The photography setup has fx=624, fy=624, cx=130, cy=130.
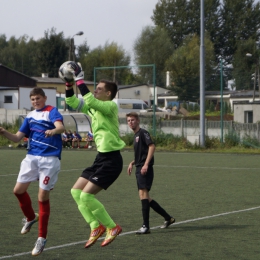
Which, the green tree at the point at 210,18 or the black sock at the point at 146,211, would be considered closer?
the black sock at the point at 146,211

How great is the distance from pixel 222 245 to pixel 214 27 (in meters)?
88.4

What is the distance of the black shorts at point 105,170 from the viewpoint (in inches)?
284

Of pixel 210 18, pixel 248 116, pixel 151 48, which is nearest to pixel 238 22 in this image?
pixel 210 18

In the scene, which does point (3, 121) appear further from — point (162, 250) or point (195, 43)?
point (195, 43)

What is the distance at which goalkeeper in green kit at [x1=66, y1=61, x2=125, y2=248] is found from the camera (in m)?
7.15

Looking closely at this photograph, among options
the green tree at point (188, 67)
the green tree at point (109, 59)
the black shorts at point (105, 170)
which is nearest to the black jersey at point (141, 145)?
the black shorts at point (105, 170)

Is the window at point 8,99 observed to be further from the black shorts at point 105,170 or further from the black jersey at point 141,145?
the black shorts at point 105,170

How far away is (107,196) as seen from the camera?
1227cm

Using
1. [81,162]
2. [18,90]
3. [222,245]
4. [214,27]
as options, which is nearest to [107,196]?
[222,245]

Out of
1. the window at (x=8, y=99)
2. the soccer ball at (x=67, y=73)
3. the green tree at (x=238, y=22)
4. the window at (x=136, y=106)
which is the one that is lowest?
the soccer ball at (x=67, y=73)

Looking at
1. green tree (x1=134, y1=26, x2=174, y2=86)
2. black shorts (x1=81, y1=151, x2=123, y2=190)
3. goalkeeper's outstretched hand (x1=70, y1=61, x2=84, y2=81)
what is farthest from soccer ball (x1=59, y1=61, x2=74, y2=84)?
green tree (x1=134, y1=26, x2=174, y2=86)

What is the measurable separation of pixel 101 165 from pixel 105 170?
8 centimetres

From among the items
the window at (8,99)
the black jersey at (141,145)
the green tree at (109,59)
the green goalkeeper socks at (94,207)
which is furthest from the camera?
the green tree at (109,59)

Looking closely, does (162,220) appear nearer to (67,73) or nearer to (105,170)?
(105,170)
